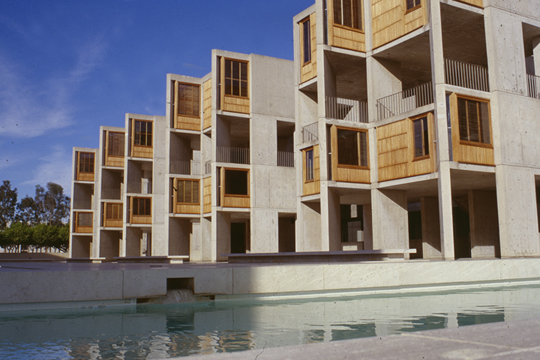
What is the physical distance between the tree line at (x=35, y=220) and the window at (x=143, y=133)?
45402 millimetres

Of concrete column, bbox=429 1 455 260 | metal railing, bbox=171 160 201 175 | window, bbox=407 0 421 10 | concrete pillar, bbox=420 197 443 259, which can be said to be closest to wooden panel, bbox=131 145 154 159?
metal railing, bbox=171 160 201 175

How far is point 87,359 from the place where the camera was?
5.76 meters

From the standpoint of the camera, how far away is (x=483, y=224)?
26.1 meters

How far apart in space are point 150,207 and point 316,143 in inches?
917

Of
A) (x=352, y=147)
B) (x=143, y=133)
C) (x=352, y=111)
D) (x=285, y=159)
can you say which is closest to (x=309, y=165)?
(x=352, y=147)

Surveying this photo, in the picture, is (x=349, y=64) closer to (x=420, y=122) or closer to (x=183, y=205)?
(x=420, y=122)

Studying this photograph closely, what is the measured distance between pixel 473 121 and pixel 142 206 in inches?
1216

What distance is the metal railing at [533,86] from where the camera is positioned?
74.2ft

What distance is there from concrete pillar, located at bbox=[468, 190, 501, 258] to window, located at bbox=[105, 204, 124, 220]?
3468 cm

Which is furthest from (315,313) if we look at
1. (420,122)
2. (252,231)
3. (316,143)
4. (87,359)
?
(252,231)

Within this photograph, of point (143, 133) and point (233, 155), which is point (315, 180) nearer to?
point (233, 155)

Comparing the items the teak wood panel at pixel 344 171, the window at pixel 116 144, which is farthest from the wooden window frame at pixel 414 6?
the window at pixel 116 144

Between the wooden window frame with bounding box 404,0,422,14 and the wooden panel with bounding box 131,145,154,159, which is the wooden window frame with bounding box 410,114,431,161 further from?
the wooden panel with bounding box 131,145,154,159

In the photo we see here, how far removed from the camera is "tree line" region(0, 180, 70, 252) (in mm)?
80812
